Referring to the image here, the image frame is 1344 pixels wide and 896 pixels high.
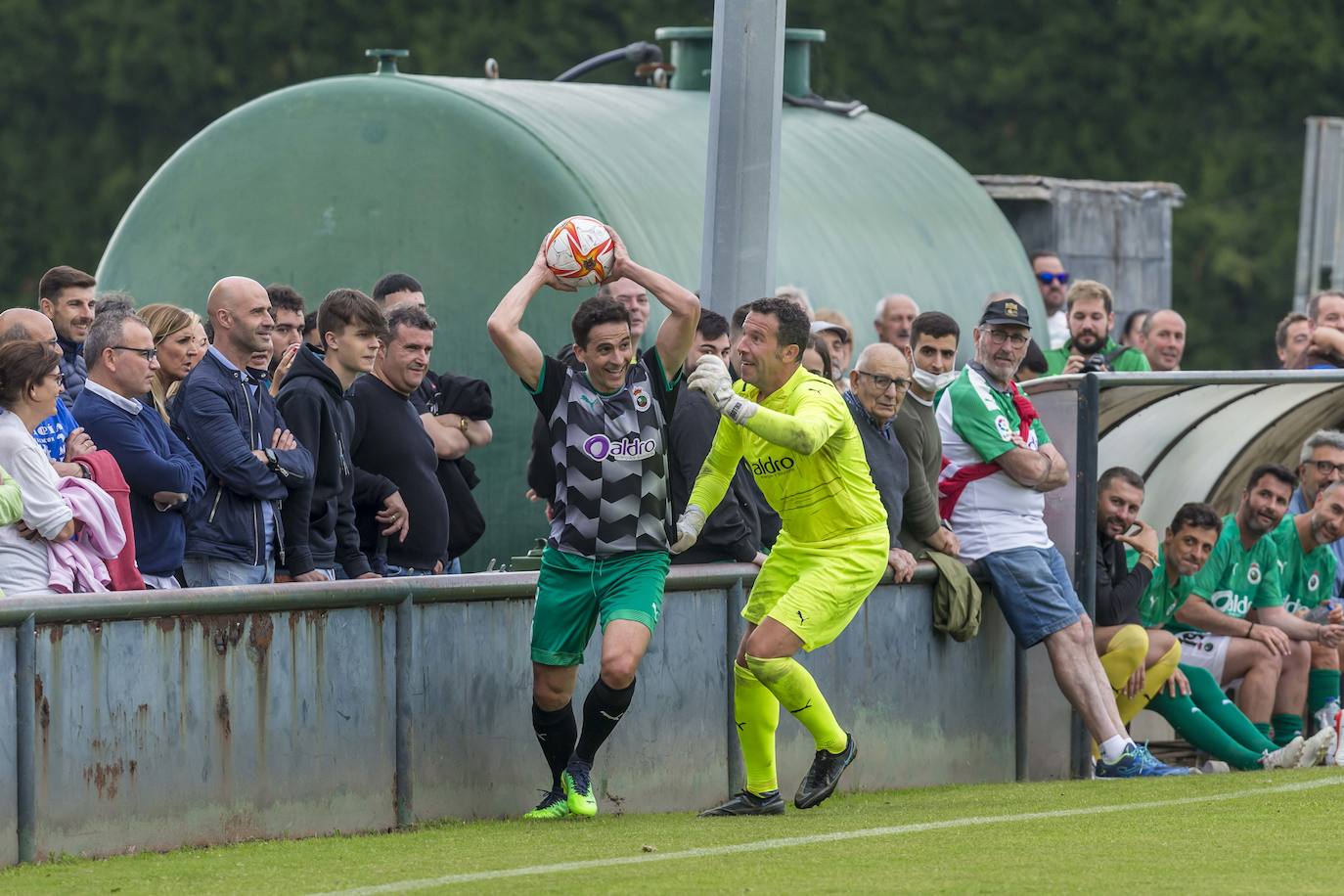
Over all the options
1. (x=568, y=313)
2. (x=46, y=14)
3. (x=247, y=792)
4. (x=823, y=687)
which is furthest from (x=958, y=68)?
(x=247, y=792)

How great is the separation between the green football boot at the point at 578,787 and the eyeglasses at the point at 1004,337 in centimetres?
295

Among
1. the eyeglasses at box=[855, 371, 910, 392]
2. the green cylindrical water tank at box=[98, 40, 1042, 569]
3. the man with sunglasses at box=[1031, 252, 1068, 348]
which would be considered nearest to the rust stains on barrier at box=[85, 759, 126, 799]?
the eyeglasses at box=[855, 371, 910, 392]

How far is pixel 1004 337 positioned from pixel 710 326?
1.33 metres

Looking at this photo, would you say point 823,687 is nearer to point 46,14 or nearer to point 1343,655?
point 1343,655

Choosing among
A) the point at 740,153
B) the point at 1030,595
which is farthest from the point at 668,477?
the point at 740,153

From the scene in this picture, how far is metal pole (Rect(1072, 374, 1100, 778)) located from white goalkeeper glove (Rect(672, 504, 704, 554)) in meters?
2.79

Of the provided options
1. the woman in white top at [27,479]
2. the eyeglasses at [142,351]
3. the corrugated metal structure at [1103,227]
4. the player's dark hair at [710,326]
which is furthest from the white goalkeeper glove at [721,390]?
the corrugated metal structure at [1103,227]

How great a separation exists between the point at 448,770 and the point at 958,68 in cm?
2746

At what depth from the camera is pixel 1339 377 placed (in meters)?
12.3

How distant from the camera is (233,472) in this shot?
8.92 m

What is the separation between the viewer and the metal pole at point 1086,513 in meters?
11.4

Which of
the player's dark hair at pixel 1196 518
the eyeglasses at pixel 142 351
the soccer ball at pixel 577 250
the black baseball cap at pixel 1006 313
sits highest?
the soccer ball at pixel 577 250

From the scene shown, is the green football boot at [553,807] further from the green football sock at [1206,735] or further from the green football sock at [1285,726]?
the green football sock at [1285,726]

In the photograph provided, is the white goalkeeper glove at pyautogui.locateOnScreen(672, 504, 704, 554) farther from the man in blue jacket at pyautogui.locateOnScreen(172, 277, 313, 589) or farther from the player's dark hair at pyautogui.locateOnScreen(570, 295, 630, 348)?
the man in blue jacket at pyautogui.locateOnScreen(172, 277, 313, 589)
